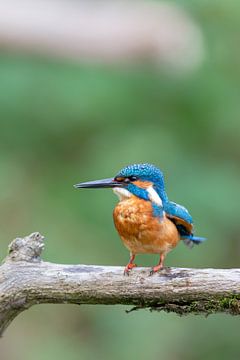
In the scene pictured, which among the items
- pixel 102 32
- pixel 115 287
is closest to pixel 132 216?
pixel 115 287

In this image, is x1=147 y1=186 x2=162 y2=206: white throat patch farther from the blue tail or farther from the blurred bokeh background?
the blurred bokeh background

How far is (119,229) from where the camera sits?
3570mm

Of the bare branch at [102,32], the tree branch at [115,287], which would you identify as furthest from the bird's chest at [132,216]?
the bare branch at [102,32]

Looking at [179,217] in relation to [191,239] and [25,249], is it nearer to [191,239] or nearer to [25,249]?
[191,239]

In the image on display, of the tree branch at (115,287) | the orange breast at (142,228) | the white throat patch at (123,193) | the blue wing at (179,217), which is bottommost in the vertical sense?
the tree branch at (115,287)

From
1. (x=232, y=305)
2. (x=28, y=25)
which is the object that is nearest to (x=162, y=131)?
(x=28, y=25)

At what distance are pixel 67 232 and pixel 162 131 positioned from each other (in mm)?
1191

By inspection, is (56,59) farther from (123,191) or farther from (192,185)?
(123,191)

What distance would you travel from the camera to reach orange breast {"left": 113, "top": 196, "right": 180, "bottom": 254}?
139 inches

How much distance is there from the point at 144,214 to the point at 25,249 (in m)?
0.49

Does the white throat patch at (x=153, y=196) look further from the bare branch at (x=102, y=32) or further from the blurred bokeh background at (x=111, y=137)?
the bare branch at (x=102, y=32)

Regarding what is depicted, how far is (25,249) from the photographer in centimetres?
349

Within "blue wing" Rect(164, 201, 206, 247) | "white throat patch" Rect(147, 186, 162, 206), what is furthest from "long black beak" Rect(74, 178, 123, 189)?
"blue wing" Rect(164, 201, 206, 247)

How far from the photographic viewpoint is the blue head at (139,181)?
360cm
